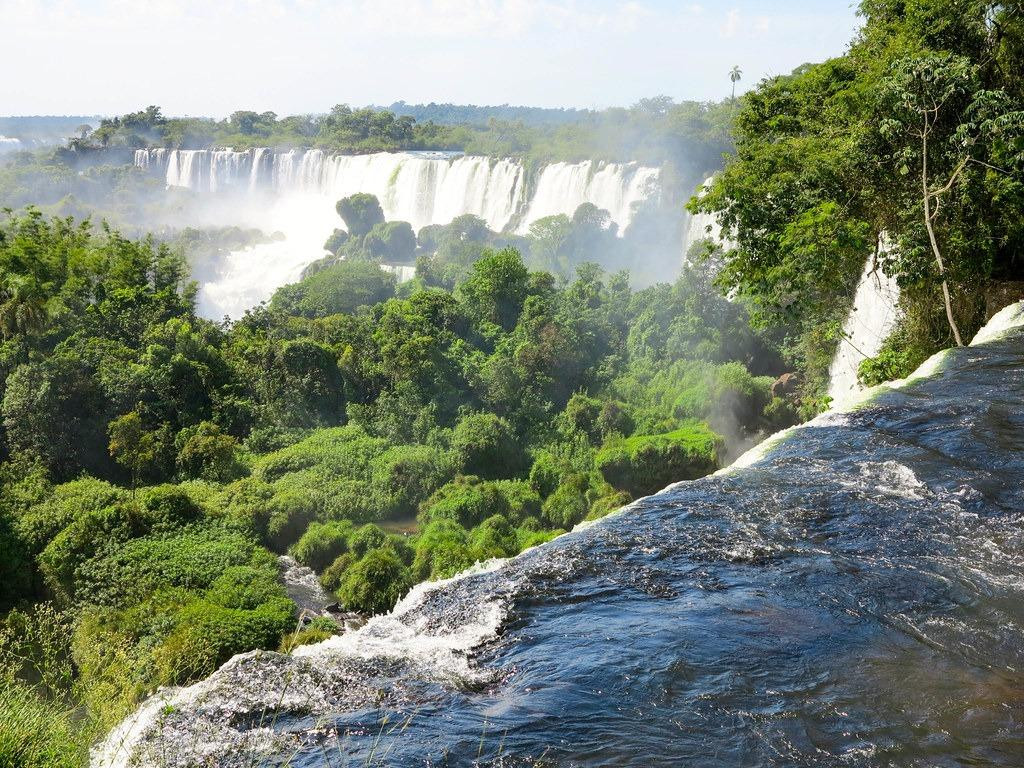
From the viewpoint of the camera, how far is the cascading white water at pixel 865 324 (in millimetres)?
12558

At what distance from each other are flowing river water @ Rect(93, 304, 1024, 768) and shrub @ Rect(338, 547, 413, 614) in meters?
11.2

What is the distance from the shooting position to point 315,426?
87.6ft

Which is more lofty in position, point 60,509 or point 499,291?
point 499,291

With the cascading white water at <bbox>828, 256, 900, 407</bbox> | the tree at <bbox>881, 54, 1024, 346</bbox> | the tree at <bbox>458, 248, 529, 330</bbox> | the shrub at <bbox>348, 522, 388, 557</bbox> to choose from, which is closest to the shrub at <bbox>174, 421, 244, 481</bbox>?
the shrub at <bbox>348, 522, 388, 557</bbox>

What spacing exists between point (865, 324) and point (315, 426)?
17.9m

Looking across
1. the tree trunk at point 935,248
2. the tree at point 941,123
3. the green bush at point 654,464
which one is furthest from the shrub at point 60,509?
the tree at point 941,123

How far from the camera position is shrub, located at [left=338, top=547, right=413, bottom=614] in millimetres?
16859

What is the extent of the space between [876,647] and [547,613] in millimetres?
1846

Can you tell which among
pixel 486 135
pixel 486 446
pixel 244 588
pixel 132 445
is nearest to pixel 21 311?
pixel 132 445

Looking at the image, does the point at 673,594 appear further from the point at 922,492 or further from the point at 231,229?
the point at 231,229

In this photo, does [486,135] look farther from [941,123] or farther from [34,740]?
[34,740]

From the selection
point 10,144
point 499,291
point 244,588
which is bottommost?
point 244,588

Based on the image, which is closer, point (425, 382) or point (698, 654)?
point (698, 654)

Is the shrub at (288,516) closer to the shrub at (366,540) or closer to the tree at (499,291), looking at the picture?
the shrub at (366,540)
